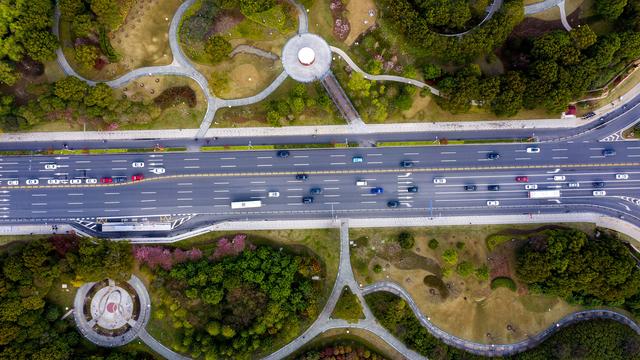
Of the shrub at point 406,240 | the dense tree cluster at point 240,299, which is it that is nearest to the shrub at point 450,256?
the shrub at point 406,240

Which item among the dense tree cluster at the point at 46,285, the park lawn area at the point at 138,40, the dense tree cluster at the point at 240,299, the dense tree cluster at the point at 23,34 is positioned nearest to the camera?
the dense tree cluster at the point at 46,285

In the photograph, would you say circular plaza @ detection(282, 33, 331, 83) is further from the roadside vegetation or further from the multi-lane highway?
the roadside vegetation

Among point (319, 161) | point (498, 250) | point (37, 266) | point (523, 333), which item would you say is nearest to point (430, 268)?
point (498, 250)

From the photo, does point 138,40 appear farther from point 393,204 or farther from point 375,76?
point 393,204

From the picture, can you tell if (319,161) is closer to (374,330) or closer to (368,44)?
(368,44)

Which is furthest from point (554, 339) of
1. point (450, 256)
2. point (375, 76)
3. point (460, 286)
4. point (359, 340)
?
point (375, 76)

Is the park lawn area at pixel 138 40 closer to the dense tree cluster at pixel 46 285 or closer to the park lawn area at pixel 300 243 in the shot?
the dense tree cluster at pixel 46 285
